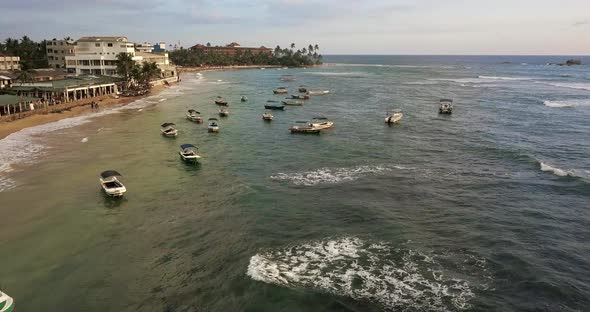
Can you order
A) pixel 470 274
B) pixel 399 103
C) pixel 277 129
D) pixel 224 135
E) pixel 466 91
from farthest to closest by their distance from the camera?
1. pixel 466 91
2. pixel 399 103
3. pixel 277 129
4. pixel 224 135
5. pixel 470 274

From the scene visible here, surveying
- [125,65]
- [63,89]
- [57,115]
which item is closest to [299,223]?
[57,115]

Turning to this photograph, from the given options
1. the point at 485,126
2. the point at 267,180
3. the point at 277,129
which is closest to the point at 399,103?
the point at 485,126

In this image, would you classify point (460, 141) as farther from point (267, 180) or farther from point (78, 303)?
point (78, 303)

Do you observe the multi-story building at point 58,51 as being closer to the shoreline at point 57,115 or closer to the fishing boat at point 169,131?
the shoreline at point 57,115

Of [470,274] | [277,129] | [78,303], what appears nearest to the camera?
[78,303]

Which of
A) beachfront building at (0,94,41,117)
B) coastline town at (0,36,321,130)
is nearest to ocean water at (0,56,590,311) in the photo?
beachfront building at (0,94,41,117)

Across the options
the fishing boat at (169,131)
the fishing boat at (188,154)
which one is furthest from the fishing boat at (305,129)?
the fishing boat at (188,154)
